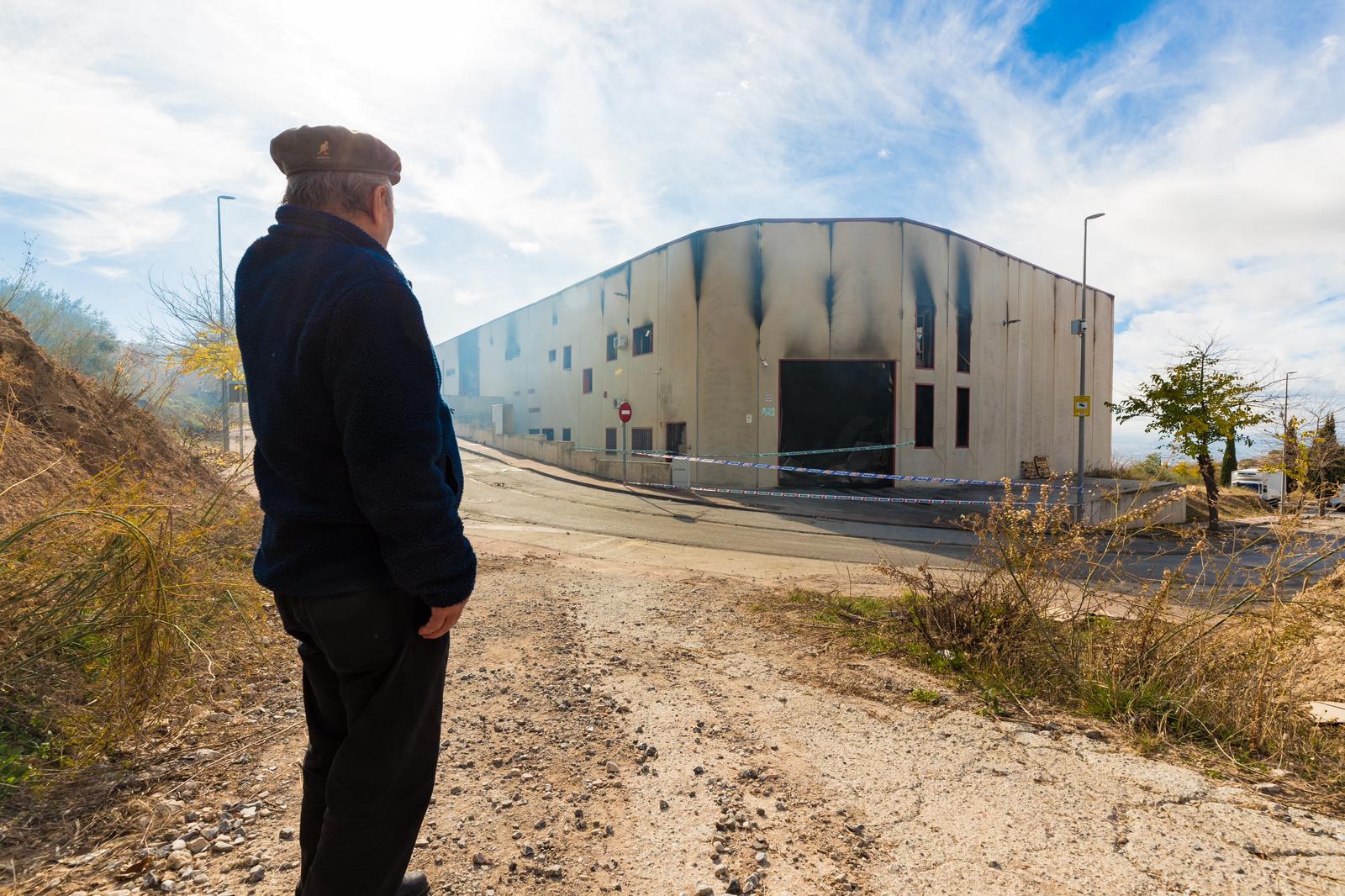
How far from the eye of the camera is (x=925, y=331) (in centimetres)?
2025

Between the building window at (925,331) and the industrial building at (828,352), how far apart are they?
0.04 meters

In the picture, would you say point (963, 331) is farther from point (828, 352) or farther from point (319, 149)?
point (319, 149)

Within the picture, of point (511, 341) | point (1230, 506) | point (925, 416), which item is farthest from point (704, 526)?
point (511, 341)

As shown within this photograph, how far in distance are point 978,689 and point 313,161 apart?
396 centimetres

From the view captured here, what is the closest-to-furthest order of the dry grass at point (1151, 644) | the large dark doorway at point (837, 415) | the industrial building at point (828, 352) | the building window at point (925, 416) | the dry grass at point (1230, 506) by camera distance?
the dry grass at point (1151, 644) → the dry grass at point (1230, 506) → the industrial building at point (828, 352) → the large dark doorway at point (837, 415) → the building window at point (925, 416)

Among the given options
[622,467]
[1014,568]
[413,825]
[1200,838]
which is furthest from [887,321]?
[413,825]

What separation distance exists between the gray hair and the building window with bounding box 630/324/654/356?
20738mm

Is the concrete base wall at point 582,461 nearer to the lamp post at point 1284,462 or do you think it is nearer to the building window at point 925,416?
the building window at point 925,416

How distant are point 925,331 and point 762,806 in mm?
20104

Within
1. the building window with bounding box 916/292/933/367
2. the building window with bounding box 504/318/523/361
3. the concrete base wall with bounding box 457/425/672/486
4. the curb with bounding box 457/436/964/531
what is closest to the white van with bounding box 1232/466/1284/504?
the building window with bounding box 916/292/933/367

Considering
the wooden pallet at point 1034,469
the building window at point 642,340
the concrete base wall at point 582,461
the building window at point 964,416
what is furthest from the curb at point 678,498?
the wooden pallet at point 1034,469

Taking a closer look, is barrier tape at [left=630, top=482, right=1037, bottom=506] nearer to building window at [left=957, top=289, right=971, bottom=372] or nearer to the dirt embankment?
building window at [left=957, top=289, right=971, bottom=372]

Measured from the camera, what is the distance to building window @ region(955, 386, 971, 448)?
826 inches

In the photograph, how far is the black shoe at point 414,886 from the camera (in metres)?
1.87
